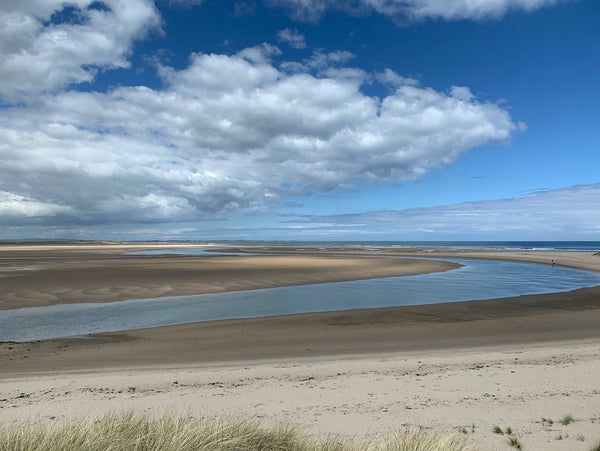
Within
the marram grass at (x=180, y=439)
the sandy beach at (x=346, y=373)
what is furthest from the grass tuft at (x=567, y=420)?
the marram grass at (x=180, y=439)

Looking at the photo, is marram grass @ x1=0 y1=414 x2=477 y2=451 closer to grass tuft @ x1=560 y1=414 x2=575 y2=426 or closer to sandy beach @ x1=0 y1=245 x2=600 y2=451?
sandy beach @ x1=0 y1=245 x2=600 y2=451

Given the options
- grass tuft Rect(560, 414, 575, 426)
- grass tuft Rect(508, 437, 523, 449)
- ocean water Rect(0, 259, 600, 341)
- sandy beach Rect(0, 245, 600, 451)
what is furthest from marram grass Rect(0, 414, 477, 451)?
ocean water Rect(0, 259, 600, 341)

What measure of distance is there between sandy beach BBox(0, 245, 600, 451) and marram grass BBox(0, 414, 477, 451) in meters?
0.91

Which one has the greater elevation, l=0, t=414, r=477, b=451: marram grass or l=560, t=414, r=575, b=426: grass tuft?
l=0, t=414, r=477, b=451: marram grass

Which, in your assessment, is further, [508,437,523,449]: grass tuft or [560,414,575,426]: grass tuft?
[560,414,575,426]: grass tuft

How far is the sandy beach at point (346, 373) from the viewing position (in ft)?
20.0

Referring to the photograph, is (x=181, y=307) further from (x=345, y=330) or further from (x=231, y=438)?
(x=231, y=438)

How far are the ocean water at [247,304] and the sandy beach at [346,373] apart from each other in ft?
4.83

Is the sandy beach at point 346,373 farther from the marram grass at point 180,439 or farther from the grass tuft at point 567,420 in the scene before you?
the marram grass at point 180,439

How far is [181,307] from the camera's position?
16547 mm

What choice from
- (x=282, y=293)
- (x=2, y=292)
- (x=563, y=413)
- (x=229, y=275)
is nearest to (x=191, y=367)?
(x=563, y=413)

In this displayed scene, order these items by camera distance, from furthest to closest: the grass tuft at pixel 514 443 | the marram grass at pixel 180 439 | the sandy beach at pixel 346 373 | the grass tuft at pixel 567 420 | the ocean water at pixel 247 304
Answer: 1. the ocean water at pixel 247 304
2. the sandy beach at pixel 346 373
3. the grass tuft at pixel 567 420
4. the grass tuft at pixel 514 443
5. the marram grass at pixel 180 439

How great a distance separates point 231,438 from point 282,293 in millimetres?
15940

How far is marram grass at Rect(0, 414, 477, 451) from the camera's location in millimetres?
4410
